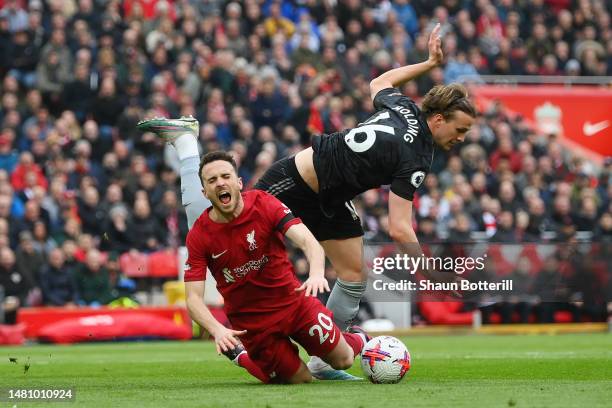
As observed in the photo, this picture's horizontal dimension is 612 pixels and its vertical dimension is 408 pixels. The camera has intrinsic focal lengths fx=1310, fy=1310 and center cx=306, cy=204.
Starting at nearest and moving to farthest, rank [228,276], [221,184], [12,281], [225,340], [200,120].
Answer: [225,340], [221,184], [228,276], [12,281], [200,120]

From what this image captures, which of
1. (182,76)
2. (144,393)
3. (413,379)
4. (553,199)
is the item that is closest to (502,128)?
(553,199)

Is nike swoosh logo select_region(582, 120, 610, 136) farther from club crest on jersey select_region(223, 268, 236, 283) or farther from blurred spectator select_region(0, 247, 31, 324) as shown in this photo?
club crest on jersey select_region(223, 268, 236, 283)

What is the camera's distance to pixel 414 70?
9.51 metres

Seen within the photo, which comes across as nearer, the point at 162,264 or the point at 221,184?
the point at 221,184

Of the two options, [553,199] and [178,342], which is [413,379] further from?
[553,199]

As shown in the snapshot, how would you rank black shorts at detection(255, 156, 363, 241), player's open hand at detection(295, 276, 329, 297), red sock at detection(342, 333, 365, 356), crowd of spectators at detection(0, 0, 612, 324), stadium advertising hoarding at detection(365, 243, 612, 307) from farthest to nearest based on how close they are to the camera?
1. crowd of spectators at detection(0, 0, 612, 324)
2. stadium advertising hoarding at detection(365, 243, 612, 307)
3. black shorts at detection(255, 156, 363, 241)
4. red sock at detection(342, 333, 365, 356)
5. player's open hand at detection(295, 276, 329, 297)

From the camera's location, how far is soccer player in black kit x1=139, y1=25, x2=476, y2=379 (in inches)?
343

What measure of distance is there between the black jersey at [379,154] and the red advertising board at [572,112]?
47.8 feet

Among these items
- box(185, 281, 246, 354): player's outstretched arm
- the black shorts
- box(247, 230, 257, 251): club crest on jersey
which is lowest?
box(185, 281, 246, 354): player's outstretched arm

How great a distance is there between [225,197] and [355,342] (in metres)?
1.62

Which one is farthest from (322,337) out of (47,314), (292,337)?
(47,314)

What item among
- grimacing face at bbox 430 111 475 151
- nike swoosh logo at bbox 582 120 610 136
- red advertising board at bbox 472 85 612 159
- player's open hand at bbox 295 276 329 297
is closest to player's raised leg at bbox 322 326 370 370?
player's open hand at bbox 295 276 329 297

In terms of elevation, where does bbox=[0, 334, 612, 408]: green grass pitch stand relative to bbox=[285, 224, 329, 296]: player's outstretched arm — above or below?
below

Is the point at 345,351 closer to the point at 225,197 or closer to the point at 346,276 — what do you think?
the point at 346,276
